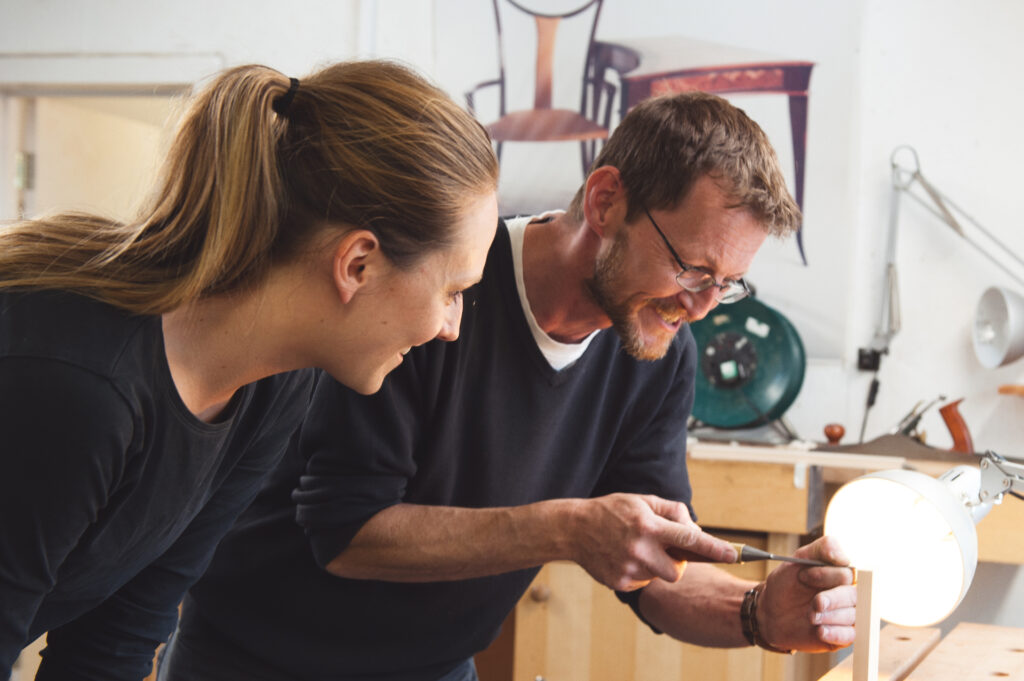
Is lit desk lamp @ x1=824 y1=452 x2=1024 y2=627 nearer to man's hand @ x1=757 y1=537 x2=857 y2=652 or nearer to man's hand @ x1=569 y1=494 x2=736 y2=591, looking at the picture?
man's hand @ x1=757 y1=537 x2=857 y2=652

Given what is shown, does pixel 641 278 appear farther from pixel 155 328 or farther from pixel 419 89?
pixel 155 328

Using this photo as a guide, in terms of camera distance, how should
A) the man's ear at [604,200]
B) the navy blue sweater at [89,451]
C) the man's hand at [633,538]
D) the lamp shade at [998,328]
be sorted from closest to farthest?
the navy blue sweater at [89,451], the man's hand at [633,538], the man's ear at [604,200], the lamp shade at [998,328]

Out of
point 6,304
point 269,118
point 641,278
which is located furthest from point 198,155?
point 641,278

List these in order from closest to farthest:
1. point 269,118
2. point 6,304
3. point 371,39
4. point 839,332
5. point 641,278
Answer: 1. point 6,304
2. point 269,118
3. point 641,278
4. point 839,332
5. point 371,39

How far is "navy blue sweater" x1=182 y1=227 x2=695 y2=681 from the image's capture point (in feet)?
3.94

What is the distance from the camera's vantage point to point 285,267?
85 cm

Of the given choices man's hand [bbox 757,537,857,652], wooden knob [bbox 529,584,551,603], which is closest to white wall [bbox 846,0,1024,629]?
wooden knob [bbox 529,584,551,603]

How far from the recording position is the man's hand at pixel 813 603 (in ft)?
3.61

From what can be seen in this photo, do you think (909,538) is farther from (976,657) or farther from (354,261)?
(354,261)

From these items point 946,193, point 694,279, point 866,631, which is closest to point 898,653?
point 866,631

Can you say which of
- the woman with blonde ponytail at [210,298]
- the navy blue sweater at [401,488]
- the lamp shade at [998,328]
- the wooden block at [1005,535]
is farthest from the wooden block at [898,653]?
the lamp shade at [998,328]

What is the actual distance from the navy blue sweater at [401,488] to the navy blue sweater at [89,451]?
20cm

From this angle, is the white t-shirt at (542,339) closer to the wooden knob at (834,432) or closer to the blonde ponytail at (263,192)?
the blonde ponytail at (263,192)

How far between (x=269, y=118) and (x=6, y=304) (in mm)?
262
